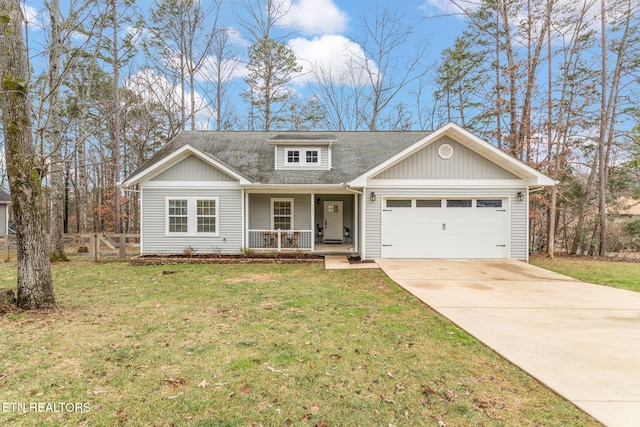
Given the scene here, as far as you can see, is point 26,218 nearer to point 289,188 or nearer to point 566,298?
point 289,188

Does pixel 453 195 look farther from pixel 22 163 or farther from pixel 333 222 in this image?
pixel 22 163

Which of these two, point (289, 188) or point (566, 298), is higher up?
point (289, 188)

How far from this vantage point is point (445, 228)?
1124 cm

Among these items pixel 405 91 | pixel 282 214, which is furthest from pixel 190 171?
pixel 405 91

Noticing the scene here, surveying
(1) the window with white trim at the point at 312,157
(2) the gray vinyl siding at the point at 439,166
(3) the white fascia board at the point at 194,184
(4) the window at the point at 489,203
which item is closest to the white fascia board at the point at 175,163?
(3) the white fascia board at the point at 194,184

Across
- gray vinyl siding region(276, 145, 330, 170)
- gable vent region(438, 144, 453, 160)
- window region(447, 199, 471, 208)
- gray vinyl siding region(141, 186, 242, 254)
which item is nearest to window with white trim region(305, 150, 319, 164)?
gray vinyl siding region(276, 145, 330, 170)

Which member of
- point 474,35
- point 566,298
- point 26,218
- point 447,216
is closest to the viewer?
point 26,218

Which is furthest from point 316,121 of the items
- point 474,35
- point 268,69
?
point 474,35

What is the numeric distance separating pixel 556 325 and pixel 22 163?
354 inches

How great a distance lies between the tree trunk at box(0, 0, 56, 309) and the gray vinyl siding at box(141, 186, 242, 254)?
670cm

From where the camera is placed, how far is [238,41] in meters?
20.7

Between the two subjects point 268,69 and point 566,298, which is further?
point 268,69

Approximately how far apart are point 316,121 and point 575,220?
17.3 metres

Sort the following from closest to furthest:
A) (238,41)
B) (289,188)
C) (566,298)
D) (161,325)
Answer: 1. (161,325)
2. (566,298)
3. (289,188)
4. (238,41)
